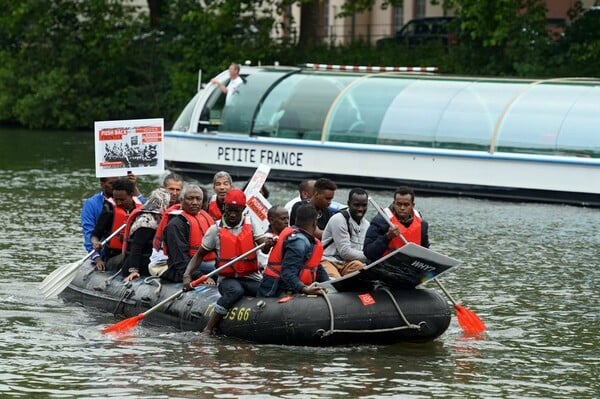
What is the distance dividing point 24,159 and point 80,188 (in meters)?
6.40

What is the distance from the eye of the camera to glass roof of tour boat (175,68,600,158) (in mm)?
28078

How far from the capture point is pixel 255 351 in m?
14.5

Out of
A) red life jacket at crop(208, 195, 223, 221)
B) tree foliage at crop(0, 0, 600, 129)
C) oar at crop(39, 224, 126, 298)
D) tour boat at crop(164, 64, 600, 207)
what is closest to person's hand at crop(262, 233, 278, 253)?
red life jacket at crop(208, 195, 223, 221)

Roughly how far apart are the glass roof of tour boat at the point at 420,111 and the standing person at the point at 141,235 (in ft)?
40.4

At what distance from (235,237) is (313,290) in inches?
38.8

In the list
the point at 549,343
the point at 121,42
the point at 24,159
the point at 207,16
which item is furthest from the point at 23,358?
the point at 121,42

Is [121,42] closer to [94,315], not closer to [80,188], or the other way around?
[80,188]

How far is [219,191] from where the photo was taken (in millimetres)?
17156

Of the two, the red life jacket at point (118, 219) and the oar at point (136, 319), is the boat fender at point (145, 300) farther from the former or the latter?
the red life jacket at point (118, 219)

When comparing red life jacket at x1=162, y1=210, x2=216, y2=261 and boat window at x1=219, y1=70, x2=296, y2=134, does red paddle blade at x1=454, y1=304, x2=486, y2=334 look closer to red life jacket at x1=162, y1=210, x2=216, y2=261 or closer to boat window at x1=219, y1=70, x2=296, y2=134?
red life jacket at x1=162, y1=210, x2=216, y2=261

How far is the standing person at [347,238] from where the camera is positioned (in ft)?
51.3

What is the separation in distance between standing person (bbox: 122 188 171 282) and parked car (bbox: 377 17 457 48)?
26.4 m

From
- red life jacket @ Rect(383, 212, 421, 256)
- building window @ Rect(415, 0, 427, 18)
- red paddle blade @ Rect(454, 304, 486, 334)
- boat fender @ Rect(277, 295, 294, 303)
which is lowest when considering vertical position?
red paddle blade @ Rect(454, 304, 486, 334)

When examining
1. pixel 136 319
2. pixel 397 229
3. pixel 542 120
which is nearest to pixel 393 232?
pixel 397 229
